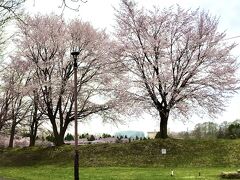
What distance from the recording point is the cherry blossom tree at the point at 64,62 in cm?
3775

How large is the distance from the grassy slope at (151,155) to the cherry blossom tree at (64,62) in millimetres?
4101

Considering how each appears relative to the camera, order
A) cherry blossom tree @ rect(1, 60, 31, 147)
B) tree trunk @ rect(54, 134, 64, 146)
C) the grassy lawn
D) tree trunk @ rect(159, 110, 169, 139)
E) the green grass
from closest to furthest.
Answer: the grassy lawn, the green grass, tree trunk @ rect(159, 110, 169, 139), tree trunk @ rect(54, 134, 64, 146), cherry blossom tree @ rect(1, 60, 31, 147)

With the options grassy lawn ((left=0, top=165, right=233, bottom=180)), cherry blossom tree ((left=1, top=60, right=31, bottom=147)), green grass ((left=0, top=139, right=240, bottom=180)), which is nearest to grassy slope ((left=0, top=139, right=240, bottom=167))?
green grass ((left=0, top=139, right=240, bottom=180))

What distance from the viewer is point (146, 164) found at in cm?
2908

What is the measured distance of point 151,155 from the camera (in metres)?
30.6

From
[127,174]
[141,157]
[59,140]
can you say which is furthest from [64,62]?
[127,174]

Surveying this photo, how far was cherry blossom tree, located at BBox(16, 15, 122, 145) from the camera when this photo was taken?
3775 cm

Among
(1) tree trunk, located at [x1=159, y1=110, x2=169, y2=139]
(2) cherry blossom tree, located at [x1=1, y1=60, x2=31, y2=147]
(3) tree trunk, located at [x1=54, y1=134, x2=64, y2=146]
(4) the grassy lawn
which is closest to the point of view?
(4) the grassy lawn

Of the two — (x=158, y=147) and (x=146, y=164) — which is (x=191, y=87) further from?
(x=146, y=164)

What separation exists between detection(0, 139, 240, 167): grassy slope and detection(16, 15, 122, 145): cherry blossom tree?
410cm

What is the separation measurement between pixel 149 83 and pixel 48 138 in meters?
31.5

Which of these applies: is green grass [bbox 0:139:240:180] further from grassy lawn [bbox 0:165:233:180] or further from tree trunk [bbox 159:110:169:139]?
grassy lawn [bbox 0:165:233:180]

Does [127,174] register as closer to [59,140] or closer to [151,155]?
[151,155]

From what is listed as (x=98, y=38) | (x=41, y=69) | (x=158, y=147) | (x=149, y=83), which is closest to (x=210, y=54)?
(x=149, y=83)
